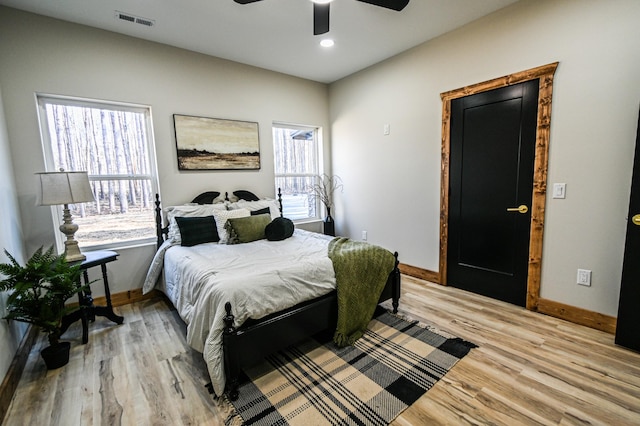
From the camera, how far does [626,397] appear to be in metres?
1.63

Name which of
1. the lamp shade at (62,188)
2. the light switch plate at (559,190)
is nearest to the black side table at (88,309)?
the lamp shade at (62,188)

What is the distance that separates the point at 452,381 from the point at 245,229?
224 centimetres

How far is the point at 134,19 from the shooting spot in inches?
104

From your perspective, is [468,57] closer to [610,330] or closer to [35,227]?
[610,330]

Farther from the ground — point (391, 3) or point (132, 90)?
point (391, 3)

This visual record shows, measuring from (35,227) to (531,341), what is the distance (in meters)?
4.38

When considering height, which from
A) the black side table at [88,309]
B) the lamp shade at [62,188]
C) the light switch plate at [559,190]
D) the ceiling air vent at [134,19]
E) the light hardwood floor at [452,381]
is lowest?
the light hardwood floor at [452,381]

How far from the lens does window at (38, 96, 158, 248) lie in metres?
2.76

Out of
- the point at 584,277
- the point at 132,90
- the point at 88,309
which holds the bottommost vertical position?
the point at 88,309

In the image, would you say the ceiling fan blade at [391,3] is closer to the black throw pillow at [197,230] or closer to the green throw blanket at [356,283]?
the green throw blanket at [356,283]

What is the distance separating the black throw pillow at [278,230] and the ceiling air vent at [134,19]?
225 centimetres

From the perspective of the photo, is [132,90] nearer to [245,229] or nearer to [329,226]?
[245,229]

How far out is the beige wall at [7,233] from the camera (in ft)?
6.08

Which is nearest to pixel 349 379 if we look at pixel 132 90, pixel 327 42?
pixel 327 42
